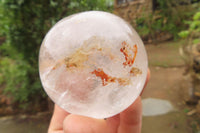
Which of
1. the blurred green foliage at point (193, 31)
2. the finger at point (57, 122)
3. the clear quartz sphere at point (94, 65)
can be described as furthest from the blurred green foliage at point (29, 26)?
the blurred green foliage at point (193, 31)

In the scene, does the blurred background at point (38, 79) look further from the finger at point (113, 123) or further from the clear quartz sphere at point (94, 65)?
the finger at point (113, 123)

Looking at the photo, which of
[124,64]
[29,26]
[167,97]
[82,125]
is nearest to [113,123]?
[82,125]

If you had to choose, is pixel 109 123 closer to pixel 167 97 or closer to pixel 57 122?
pixel 57 122

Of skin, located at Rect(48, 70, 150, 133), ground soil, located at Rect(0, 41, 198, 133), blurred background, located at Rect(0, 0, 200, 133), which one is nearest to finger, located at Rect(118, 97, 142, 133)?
skin, located at Rect(48, 70, 150, 133)

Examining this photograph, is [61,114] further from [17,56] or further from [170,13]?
[170,13]

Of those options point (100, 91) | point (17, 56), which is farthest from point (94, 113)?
point (17, 56)

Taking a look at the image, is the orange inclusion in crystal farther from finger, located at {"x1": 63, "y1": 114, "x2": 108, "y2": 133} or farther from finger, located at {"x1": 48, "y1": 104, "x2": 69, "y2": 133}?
finger, located at {"x1": 48, "y1": 104, "x2": 69, "y2": 133}
